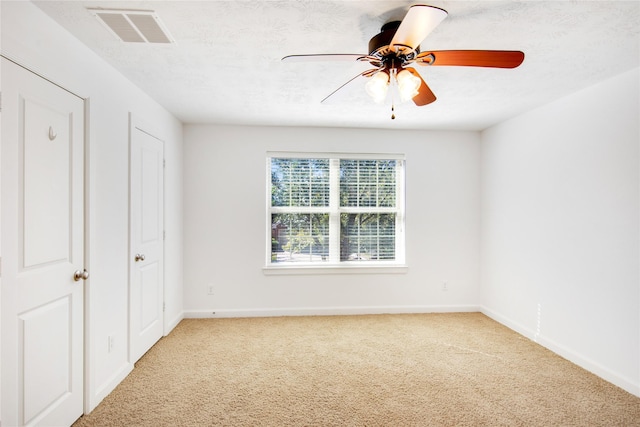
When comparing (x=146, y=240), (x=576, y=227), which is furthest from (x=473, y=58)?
(x=146, y=240)

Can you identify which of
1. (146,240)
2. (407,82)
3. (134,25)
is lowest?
(146,240)

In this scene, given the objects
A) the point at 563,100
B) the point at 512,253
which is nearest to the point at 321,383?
the point at 512,253

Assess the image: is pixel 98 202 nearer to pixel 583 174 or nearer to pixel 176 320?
pixel 176 320

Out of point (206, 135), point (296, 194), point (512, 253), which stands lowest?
point (512, 253)

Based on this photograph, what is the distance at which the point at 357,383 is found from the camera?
8.53 feet

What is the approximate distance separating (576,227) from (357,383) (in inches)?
90.4

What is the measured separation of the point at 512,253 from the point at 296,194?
259 cm

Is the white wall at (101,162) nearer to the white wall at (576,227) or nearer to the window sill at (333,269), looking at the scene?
the window sill at (333,269)

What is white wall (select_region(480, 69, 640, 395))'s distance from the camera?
2.55 metres

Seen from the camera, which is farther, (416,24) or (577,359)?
(577,359)

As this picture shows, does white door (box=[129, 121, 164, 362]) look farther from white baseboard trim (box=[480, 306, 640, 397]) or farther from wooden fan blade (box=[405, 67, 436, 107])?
white baseboard trim (box=[480, 306, 640, 397])

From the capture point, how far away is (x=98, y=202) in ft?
7.68

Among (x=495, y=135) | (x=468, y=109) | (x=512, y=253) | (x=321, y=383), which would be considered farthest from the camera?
(x=495, y=135)

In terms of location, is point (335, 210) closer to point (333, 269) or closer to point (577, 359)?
point (333, 269)
